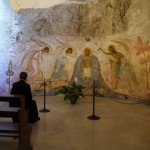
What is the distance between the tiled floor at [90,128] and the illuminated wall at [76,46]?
5.55 ft

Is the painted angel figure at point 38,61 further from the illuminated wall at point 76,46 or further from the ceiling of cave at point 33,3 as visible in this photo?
the ceiling of cave at point 33,3

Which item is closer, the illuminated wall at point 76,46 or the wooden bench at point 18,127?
the wooden bench at point 18,127

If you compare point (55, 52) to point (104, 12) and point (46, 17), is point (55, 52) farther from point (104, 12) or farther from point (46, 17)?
point (104, 12)

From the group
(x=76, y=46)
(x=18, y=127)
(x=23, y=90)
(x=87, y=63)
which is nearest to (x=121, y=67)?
(x=87, y=63)

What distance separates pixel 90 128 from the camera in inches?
246

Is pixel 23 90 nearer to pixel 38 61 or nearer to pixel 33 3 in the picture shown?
pixel 38 61

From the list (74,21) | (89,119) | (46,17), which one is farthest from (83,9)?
(89,119)

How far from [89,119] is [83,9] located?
17.5 ft

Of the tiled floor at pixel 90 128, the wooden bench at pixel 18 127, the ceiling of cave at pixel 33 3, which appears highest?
the ceiling of cave at pixel 33 3

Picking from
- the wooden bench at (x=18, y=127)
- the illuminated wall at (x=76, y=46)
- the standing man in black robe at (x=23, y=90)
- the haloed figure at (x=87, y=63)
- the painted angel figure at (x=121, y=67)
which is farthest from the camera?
the haloed figure at (x=87, y=63)

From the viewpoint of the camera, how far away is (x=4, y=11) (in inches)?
394

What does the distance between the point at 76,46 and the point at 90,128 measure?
17.1ft

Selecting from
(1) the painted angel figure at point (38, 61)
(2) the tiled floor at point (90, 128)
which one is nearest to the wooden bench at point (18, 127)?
(2) the tiled floor at point (90, 128)

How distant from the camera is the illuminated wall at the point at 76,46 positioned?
9.97 meters
